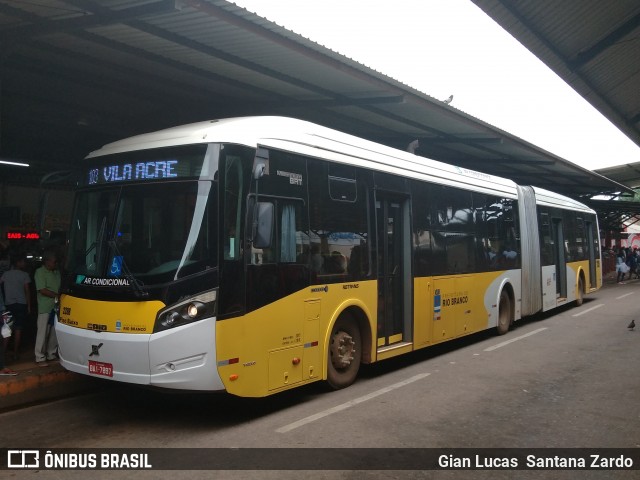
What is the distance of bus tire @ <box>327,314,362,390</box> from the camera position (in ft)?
24.3

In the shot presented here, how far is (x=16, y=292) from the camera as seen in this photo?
8789 mm

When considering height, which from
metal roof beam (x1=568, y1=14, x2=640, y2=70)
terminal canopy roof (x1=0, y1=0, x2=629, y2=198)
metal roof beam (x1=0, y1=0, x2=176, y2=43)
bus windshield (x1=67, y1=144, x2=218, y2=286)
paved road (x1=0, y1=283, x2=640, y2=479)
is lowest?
paved road (x1=0, y1=283, x2=640, y2=479)

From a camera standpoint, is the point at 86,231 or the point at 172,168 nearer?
the point at 172,168

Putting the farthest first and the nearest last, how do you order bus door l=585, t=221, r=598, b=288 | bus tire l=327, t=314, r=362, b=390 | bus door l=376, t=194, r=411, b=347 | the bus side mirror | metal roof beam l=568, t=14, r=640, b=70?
bus door l=585, t=221, r=598, b=288 → metal roof beam l=568, t=14, r=640, b=70 → bus door l=376, t=194, r=411, b=347 → bus tire l=327, t=314, r=362, b=390 → the bus side mirror

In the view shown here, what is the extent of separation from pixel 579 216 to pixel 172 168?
51.3ft

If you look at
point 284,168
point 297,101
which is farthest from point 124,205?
point 297,101

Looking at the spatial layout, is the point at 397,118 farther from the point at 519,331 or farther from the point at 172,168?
the point at 172,168

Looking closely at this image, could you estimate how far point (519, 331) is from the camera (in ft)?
42.7

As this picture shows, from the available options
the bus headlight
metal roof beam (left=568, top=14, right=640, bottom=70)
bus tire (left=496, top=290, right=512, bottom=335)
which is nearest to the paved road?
the bus headlight

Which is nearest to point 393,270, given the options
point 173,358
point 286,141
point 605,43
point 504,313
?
point 286,141

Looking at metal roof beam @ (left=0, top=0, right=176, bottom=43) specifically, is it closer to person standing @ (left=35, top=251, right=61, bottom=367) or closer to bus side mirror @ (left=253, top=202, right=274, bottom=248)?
bus side mirror @ (left=253, top=202, right=274, bottom=248)

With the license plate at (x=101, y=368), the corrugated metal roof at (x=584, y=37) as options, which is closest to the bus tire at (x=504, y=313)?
the corrugated metal roof at (x=584, y=37)

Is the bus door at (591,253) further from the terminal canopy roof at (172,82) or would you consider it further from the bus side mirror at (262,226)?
the bus side mirror at (262,226)

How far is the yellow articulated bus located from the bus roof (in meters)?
0.03
